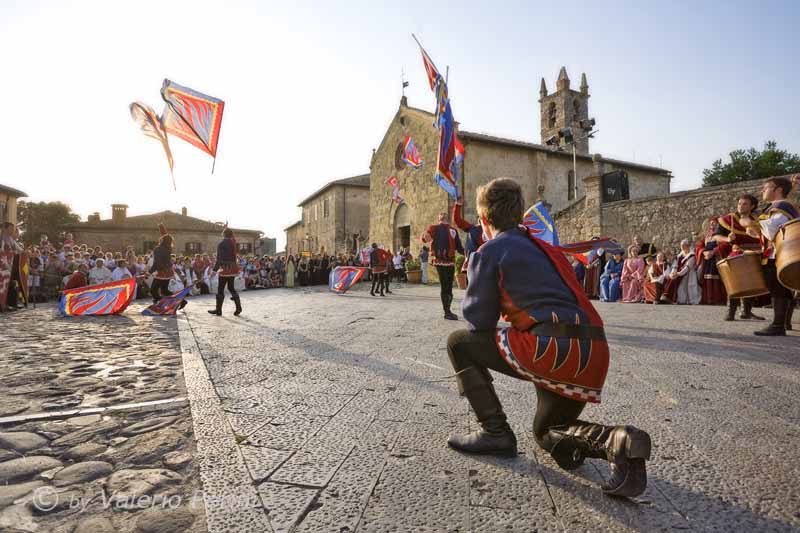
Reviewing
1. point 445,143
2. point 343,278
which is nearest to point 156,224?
point 343,278

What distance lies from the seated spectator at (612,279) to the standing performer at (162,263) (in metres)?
11.6

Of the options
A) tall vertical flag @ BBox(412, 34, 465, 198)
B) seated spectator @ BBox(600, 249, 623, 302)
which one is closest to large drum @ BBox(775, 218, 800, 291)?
tall vertical flag @ BBox(412, 34, 465, 198)

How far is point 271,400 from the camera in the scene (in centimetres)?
309

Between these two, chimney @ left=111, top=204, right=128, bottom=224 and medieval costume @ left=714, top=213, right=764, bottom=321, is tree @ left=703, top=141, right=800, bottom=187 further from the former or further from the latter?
chimney @ left=111, top=204, right=128, bottom=224

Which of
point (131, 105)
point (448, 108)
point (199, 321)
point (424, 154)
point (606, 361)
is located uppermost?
point (424, 154)

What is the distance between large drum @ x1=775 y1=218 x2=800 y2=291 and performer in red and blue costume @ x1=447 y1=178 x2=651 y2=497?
141 inches

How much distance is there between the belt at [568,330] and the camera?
6.33 ft

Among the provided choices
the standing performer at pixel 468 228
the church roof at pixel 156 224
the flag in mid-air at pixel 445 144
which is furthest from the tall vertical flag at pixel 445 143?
the church roof at pixel 156 224

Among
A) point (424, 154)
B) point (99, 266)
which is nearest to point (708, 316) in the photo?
point (99, 266)

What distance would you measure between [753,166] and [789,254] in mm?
44123

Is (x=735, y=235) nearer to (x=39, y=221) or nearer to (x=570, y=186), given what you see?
(x=570, y=186)

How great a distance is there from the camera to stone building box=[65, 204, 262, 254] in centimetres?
4341

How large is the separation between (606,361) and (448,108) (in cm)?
726

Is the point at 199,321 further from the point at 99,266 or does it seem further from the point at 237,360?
the point at 99,266
